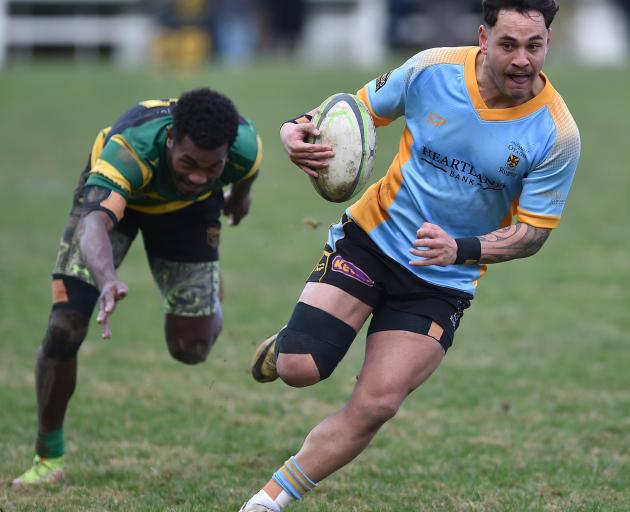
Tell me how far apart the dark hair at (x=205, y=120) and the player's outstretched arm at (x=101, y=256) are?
1.91 feet

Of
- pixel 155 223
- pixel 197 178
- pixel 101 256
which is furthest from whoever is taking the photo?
pixel 155 223

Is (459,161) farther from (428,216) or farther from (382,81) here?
(382,81)

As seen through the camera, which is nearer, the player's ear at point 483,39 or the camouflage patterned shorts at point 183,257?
the player's ear at point 483,39

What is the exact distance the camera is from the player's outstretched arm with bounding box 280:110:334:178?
203 inches

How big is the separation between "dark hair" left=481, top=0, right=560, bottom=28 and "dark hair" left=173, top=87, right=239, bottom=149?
1466mm

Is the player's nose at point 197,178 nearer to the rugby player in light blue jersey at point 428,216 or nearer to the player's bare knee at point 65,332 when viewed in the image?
the rugby player in light blue jersey at point 428,216

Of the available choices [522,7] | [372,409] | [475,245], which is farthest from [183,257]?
[522,7]

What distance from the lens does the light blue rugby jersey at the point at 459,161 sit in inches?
198

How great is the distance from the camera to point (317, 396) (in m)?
8.03

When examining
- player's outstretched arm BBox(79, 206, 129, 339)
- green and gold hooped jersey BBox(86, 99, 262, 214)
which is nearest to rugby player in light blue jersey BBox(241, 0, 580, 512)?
player's outstretched arm BBox(79, 206, 129, 339)

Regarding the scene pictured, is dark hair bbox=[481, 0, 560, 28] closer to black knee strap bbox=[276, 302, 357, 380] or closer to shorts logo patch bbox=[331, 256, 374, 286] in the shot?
shorts logo patch bbox=[331, 256, 374, 286]

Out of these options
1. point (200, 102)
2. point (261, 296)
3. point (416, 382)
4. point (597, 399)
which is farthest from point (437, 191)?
point (261, 296)

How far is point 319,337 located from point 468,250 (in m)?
0.76

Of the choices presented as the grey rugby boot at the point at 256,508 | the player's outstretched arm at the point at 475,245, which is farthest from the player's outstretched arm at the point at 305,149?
the grey rugby boot at the point at 256,508
